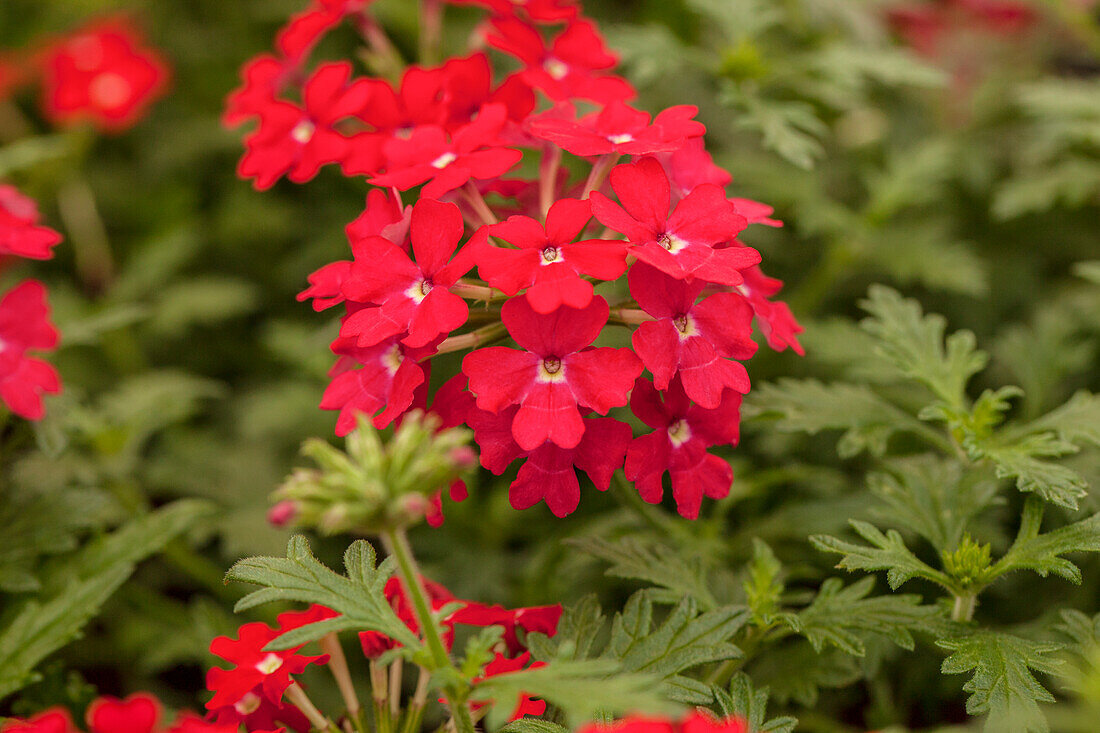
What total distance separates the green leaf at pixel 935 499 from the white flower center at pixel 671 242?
560 mm

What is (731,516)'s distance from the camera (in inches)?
83.5

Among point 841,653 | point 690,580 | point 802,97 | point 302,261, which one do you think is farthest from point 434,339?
point 802,97

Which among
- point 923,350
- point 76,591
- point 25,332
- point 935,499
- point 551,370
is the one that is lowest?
point 76,591

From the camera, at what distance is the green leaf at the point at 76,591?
4.71 ft

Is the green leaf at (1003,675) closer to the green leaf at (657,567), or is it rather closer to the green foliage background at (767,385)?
the green foliage background at (767,385)

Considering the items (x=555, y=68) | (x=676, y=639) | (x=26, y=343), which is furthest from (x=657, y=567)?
(x=26, y=343)

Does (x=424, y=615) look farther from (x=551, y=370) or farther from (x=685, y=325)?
(x=685, y=325)

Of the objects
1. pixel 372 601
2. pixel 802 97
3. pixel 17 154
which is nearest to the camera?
pixel 372 601

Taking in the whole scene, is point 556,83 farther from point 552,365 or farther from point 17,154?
point 17,154

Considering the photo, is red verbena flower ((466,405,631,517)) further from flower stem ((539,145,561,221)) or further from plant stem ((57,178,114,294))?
plant stem ((57,178,114,294))

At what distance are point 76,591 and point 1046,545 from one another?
1506 millimetres

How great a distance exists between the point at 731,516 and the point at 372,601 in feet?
3.77

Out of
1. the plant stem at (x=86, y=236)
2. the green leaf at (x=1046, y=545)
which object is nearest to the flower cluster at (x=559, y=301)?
the green leaf at (x=1046, y=545)

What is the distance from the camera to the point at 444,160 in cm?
133
